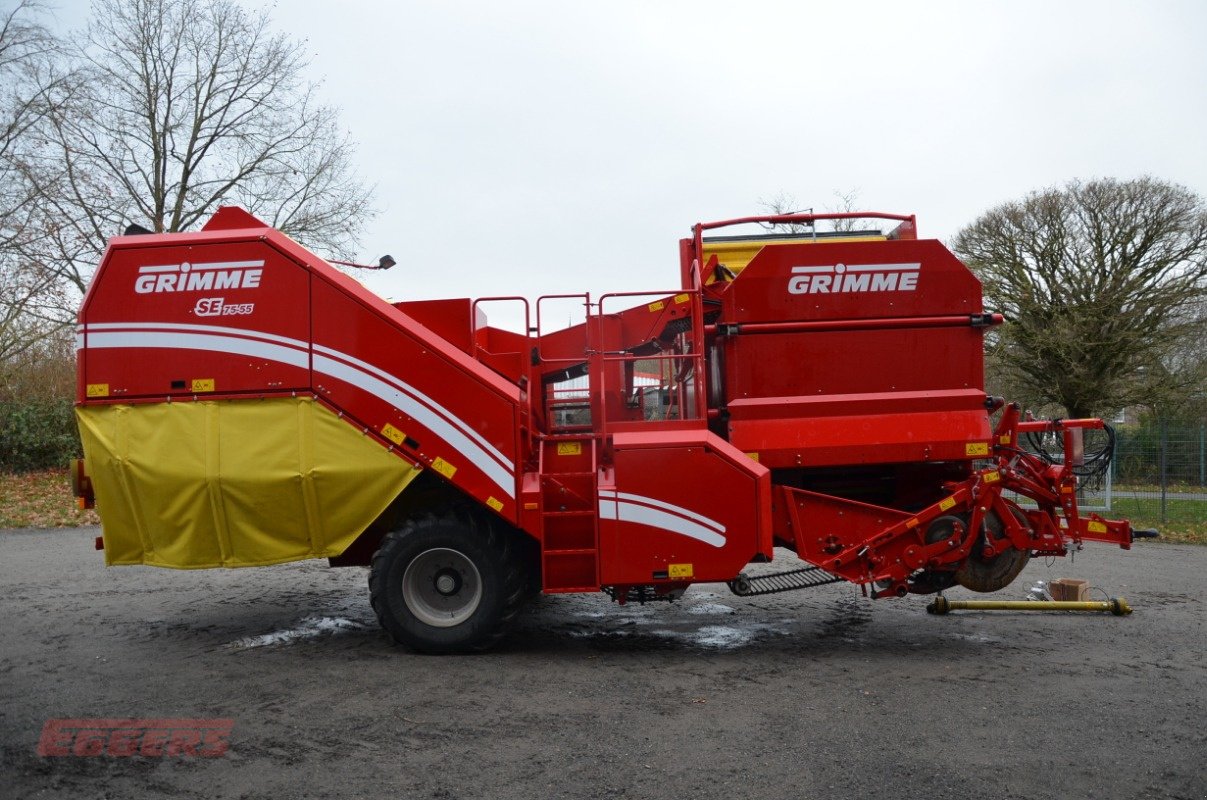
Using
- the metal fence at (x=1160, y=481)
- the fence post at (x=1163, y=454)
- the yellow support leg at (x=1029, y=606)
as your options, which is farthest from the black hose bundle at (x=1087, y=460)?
the fence post at (x=1163, y=454)

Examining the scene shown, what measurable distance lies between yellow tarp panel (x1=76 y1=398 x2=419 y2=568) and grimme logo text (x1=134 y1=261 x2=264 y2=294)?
831 mm

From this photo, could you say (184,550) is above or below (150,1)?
below

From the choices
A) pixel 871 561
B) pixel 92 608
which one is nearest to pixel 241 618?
pixel 92 608

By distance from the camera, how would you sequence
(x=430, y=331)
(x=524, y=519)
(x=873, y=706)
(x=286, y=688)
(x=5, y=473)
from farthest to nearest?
(x=5, y=473) < (x=430, y=331) < (x=524, y=519) < (x=286, y=688) < (x=873, y=706)

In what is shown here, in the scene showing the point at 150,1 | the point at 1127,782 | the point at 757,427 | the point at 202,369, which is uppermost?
the point at 150,1

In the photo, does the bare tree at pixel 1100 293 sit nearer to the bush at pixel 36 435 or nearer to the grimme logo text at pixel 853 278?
the grimme logo text at pixel 853 278

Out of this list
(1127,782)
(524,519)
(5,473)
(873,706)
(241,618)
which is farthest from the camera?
(5,473)

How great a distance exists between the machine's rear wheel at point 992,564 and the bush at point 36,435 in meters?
18.8

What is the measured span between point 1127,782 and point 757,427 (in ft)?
10.3

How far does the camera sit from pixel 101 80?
1969cm

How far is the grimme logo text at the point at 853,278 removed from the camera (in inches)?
252

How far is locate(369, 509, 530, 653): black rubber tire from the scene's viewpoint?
20.0 ft

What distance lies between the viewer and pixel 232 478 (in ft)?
19.7

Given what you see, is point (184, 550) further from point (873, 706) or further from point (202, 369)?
point (873, 706)
